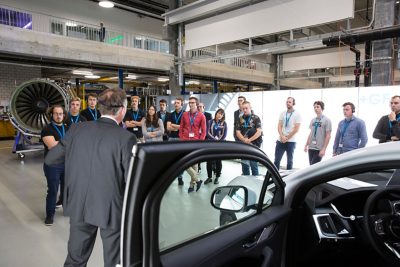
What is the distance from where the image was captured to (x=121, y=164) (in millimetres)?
1620

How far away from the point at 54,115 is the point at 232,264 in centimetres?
277

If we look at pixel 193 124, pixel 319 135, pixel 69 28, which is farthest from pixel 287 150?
pixel 69 28

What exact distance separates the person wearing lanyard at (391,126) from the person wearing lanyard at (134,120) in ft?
12.6

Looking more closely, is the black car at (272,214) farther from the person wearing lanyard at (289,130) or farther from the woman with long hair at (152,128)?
the woman with long hair at (152,128)

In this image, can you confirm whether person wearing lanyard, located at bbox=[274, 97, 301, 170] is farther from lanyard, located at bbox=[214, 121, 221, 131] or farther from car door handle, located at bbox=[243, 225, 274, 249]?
car door handle, located at bbox=[243, 225, 274, 249]

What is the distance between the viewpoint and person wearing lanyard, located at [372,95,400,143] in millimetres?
3785

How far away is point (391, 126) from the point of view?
3891 mm

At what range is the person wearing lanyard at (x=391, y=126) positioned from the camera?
3785mm

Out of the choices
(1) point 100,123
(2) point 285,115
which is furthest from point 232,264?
(2) point 285,115

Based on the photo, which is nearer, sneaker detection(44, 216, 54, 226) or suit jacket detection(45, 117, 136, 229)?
suit jacket detection(45, 117, 136, 229)

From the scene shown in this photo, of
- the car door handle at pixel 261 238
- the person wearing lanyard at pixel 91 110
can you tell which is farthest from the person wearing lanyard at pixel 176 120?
the car door handle at pixel 261 238

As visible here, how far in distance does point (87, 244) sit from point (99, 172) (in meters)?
0.54

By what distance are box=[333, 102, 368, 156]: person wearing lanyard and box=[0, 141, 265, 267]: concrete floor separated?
2.05 meters

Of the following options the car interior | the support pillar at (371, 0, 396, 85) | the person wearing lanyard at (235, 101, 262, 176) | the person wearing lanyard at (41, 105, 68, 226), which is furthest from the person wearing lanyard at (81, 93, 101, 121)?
the support pillar at (371, 0, 396, 85)
